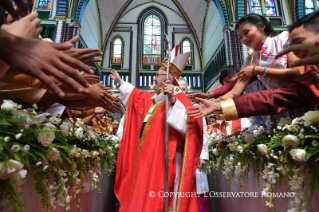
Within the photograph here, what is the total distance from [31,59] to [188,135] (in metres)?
1.80

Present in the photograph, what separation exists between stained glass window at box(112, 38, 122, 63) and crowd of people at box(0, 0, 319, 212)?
1283cm

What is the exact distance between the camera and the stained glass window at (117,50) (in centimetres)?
1540

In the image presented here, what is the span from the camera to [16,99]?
57.8 inches

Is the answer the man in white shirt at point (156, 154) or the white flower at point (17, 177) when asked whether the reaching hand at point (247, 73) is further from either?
the white flower at point (17, 177)

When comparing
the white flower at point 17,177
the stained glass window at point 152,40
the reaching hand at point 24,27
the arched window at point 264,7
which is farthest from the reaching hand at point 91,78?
the stained glass window at point 152,40

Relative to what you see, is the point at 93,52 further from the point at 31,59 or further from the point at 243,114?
the point at 243,114

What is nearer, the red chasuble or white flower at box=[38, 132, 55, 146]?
white flower at box=[38, 132, 55, 146]

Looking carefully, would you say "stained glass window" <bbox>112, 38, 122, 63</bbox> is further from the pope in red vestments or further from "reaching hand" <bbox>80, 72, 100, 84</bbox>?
"reaching hand" <bbox>80, 72, 100, 84</bbox>

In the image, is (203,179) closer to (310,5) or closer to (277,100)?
(277,100)

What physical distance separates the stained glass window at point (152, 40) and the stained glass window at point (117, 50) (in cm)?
160

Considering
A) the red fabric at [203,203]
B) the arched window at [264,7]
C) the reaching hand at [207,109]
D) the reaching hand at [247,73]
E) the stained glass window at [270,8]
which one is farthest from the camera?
the stained glass window at [270,8]

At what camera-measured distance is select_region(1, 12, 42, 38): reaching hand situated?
82 cm

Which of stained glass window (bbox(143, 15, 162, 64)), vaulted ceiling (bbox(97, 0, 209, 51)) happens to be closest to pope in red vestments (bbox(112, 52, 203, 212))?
stained glass window (bbox(143, 15, 162, 64))

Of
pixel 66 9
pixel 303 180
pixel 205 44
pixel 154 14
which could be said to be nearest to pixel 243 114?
pixel 303 180
